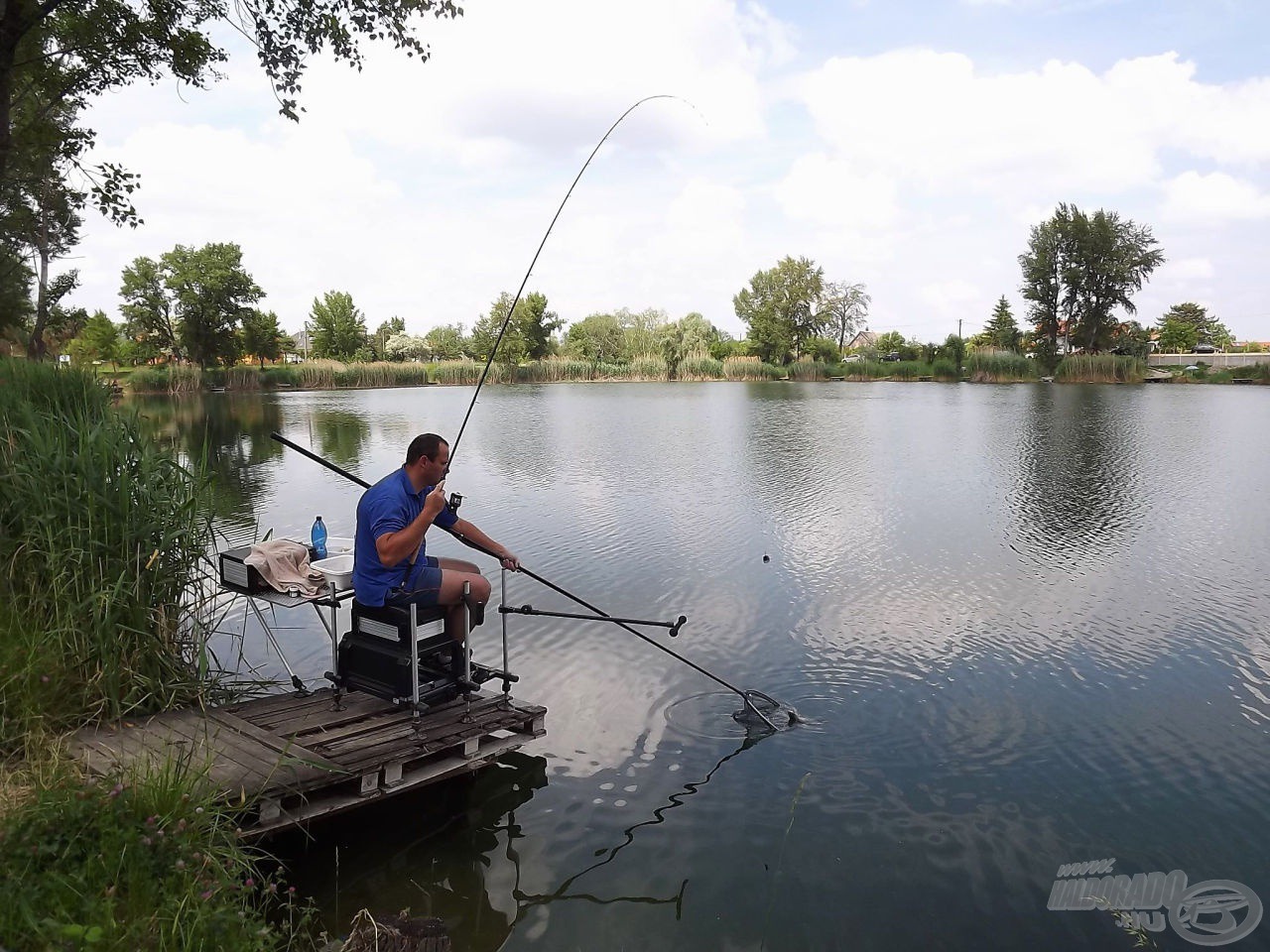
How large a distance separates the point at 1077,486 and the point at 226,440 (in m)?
21.6

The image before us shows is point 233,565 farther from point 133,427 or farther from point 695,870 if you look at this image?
point 695,870

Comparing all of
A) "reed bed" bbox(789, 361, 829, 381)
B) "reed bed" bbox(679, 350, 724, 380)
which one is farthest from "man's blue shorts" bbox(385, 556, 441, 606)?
"reed bed" bbox(789, 361, 829, 381)

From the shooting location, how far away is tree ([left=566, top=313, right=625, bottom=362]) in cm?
9738

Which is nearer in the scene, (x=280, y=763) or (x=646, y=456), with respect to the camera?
(x=280, y=763)

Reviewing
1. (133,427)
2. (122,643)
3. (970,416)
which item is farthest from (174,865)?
(970,416)

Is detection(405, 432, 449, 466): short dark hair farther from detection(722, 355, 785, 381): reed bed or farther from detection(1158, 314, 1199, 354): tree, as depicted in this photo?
detection(1158, 314, 1199, 354): tree

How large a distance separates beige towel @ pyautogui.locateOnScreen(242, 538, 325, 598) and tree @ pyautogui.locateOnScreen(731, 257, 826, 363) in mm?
87391

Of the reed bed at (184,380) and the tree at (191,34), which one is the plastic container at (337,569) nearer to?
the tree at (191,34)

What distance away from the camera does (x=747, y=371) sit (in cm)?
6762

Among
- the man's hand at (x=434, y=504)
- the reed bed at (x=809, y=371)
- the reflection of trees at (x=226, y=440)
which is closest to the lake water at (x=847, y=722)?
the reflection of trees at (x=226, y=440)

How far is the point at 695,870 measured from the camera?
4617 mm

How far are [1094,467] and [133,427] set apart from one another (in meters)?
17.9

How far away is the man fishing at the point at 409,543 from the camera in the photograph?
4949mm

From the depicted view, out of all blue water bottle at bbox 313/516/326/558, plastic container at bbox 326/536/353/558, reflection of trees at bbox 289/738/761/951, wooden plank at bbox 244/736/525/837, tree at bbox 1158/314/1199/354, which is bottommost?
reflection of trees at bbox 289/738/761/951
